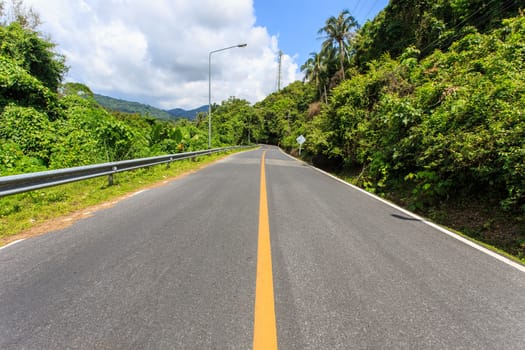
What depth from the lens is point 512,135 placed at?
3.80 meters

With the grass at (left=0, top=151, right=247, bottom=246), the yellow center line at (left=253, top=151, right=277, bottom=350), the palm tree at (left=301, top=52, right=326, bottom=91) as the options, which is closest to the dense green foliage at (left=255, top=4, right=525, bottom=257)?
the yellow center line at (left=253, top=151, right=277, bottom=350)

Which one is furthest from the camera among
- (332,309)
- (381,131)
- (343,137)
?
(343,137)

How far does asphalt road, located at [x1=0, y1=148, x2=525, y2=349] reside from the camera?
1.59m

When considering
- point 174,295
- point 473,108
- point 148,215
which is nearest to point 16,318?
point 174,295

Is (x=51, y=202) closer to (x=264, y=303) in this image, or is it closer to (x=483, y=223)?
(x=264, y=303)

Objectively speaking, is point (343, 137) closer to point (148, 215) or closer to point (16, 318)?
point (148, 215)

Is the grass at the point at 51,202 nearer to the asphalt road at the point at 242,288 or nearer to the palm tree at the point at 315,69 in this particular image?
the asphalt road at the point at 242,288

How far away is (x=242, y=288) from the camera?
2.11 meters

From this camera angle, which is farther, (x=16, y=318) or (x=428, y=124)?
(x=428, y=124)

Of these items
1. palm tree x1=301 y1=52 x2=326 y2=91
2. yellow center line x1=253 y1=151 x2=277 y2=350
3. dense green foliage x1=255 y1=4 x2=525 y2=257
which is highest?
palm tree x1=301 y1=52 x2=326 y2=91

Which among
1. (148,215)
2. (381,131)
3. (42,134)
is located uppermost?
(381,131)

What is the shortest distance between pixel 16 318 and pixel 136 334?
1013 mm

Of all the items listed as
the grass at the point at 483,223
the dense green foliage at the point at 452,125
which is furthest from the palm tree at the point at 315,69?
the grass at the point at 483,223

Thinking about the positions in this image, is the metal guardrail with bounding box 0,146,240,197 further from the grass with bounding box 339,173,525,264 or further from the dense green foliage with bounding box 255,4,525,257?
the dense green foliage with bounding box 255,4,525,257
